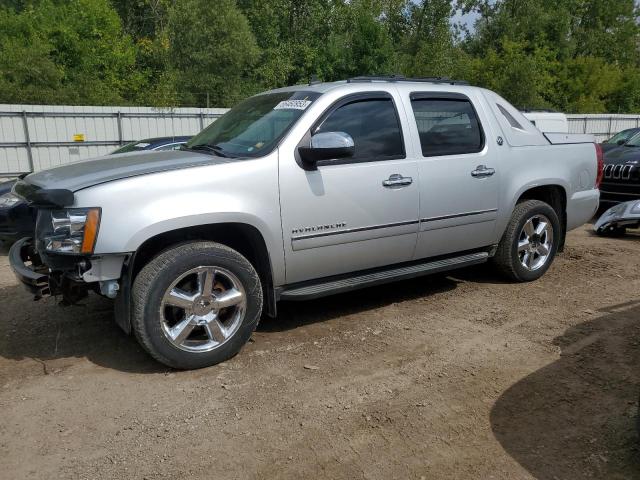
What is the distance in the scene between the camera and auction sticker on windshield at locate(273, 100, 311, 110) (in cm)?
429

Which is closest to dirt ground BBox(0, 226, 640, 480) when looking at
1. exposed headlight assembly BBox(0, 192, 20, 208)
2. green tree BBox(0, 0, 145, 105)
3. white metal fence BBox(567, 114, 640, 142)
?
exposed headlight assembly BBox(0, 192, 20, 208)

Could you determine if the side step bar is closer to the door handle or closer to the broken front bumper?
the door handle

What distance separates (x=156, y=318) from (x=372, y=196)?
1.80 m

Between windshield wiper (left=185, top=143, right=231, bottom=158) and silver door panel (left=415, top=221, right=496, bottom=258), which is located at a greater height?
windshield wiper (left=185, top=143, right=231, bottom=158)

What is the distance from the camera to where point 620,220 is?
7668 millimetres

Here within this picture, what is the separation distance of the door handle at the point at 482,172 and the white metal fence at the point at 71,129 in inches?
578

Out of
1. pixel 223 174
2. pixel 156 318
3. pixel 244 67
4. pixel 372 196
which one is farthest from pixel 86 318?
pixel 244 67

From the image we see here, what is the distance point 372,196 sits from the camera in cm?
435

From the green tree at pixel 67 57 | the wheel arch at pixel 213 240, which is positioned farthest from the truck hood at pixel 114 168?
the green tree at pixel 67 57

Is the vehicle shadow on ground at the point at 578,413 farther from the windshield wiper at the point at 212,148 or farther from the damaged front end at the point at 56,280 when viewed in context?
the damaged front end at the point at 56,280

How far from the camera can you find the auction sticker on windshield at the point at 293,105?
4.29 metres

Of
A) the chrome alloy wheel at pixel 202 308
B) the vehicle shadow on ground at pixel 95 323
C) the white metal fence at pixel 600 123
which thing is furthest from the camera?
the white metal fence at pixel 600 123

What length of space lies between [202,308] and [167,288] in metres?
0.29

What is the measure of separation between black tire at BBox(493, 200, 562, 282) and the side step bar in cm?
25
